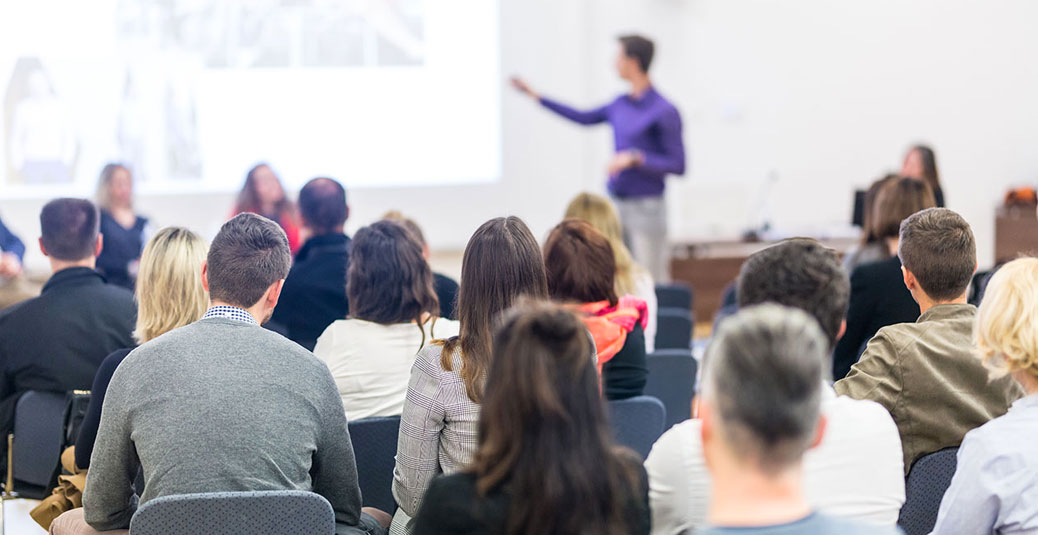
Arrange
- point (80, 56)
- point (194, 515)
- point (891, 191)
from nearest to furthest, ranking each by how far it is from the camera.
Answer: point (194, 515) < point (891, 191) < point (80, 56)

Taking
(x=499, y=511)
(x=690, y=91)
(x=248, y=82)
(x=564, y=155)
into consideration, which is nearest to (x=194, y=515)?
(x=499, y=511)

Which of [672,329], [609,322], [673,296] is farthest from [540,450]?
[673,296]

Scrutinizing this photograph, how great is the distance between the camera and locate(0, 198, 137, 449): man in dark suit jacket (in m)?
3.04

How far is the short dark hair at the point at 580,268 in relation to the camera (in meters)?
3.00

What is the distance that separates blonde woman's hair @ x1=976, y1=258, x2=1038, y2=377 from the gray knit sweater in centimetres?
133

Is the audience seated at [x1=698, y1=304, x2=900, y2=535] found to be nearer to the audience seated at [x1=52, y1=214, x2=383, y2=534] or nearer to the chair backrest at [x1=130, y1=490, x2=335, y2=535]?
the chair backrest at [x1=130, y1=490, x2=335, y2=535]

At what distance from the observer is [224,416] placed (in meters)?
2.06

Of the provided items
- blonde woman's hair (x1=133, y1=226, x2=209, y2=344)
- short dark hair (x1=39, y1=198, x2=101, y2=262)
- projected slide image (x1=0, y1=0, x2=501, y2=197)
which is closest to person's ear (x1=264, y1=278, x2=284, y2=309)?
blonde woman's hair (x1=133, y1=226, x2=209, y2=344)

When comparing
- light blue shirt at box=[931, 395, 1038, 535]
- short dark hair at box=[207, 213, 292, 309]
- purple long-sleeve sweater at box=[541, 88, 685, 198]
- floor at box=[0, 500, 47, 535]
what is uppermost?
purple long-sleeve sweater at box=[541, 88, 685, 198]

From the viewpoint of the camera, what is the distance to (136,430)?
2.08 m

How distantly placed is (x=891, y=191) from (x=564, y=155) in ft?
A: 13.1

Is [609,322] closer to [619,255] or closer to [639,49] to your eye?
[619,255]

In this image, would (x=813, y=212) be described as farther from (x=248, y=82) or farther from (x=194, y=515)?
(x=194, y=515)

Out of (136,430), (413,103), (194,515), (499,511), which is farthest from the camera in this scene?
(413,103)
